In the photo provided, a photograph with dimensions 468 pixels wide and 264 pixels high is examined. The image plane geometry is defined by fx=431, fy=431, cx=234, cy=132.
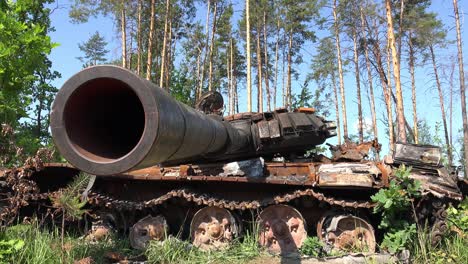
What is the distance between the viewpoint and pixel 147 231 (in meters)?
6.89

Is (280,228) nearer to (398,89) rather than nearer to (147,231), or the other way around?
(147,231)

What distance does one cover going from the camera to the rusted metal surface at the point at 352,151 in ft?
24.1

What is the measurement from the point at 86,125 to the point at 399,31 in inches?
968

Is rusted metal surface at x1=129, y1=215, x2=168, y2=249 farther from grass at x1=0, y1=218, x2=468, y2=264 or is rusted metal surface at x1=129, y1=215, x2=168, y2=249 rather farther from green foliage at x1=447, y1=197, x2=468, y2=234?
green foliage at x1=447, y1=197, x2=468, y2=234

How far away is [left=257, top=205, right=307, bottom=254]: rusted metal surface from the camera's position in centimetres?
664

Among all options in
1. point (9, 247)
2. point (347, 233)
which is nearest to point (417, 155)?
point (347, 233)

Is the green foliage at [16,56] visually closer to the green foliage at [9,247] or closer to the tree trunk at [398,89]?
the green foliage at [9,247]

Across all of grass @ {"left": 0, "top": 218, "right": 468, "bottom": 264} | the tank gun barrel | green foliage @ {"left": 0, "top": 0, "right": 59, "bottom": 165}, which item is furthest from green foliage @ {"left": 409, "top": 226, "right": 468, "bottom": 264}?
green foliage @ {"left": 0, "top": 0, "right": 59, "bottom": 165}

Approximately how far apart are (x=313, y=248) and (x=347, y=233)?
58 centimetres

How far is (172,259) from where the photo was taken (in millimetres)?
5980

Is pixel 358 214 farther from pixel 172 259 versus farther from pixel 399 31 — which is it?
pixel 399 31

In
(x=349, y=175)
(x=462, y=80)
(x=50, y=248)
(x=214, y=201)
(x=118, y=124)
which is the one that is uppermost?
(x=462, y=80)

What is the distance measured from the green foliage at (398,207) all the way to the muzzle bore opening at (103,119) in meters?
4.33

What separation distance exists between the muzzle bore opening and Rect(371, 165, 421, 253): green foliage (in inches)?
170
